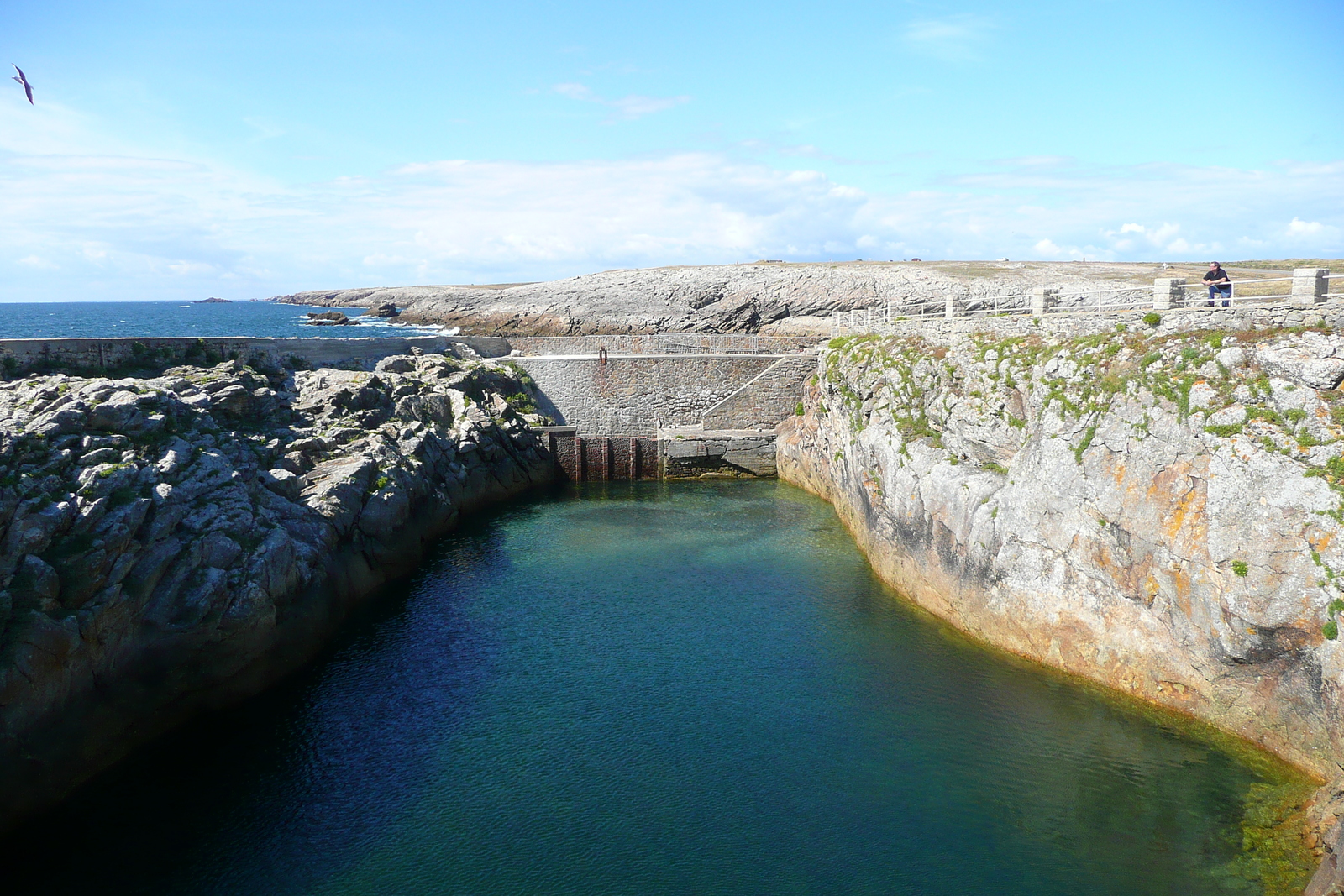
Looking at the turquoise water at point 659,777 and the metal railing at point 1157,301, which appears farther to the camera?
the metal railing at point 1157,301

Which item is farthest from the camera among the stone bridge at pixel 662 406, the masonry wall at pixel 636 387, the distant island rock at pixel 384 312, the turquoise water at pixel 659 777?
the distant island rock at pixel 384 312

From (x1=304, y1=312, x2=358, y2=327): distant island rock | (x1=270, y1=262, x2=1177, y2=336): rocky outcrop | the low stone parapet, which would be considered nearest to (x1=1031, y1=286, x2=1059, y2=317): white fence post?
the low stone parapet

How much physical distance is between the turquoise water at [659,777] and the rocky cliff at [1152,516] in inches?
49.9

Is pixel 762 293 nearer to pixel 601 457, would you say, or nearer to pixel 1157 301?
pixel 601 457

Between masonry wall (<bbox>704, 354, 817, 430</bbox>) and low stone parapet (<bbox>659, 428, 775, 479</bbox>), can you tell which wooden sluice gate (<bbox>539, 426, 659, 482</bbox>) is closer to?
low stone parapet (<bbox>659, 428, 775, 479</bbox>)

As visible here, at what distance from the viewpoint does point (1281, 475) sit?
1669 cm

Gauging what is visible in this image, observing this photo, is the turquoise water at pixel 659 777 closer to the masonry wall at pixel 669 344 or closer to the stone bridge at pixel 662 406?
the stone bridge at pixel 662 406

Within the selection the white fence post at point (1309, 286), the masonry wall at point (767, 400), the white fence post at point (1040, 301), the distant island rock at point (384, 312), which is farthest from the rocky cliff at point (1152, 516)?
the distant island rock at point (384, 312)

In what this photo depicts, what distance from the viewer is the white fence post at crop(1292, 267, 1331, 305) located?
18766mm

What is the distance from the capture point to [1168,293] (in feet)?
72.9

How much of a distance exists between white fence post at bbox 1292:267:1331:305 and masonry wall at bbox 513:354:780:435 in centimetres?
2975

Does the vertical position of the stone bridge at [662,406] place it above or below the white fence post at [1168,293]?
below

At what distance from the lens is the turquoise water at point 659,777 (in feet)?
48.3

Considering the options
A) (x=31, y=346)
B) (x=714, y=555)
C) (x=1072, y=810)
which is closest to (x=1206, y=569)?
(x=1072, y=810)
